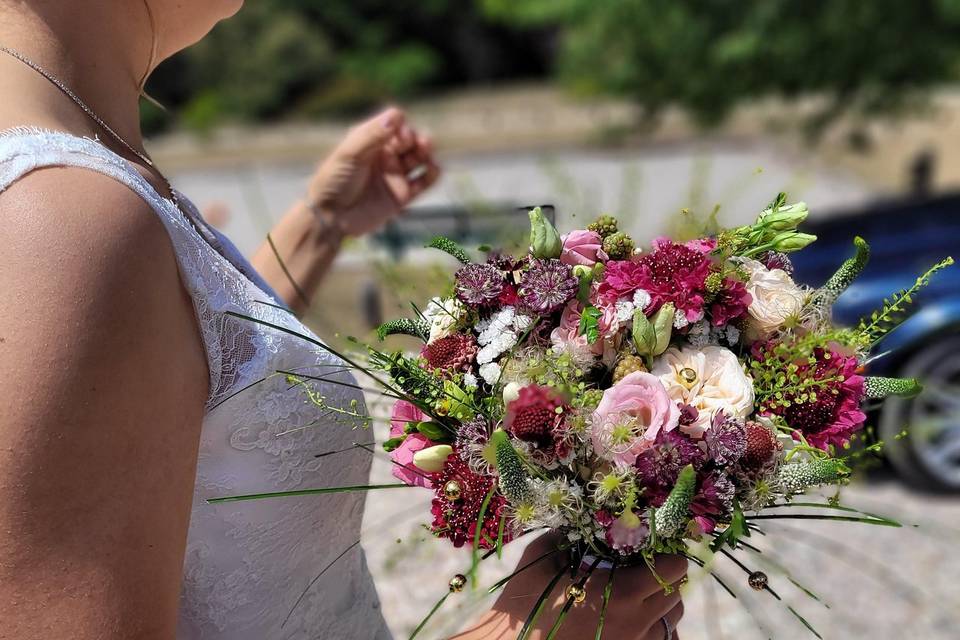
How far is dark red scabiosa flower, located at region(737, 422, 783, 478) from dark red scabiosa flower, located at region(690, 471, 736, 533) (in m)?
0.03

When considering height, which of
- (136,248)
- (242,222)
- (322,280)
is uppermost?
(136,248)

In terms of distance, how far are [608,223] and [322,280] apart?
113 centimetres

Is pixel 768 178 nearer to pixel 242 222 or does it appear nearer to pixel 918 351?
pixel 242 222

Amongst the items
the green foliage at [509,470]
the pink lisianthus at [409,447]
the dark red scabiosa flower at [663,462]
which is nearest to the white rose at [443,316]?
the pink lisianthus at [409,447]

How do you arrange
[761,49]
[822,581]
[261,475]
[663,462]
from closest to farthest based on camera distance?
1. [663,462]
2. [261,475]
3. [822,581]
4. [761,49]

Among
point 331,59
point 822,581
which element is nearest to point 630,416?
point 822,581

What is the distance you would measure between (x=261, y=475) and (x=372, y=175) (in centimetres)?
132

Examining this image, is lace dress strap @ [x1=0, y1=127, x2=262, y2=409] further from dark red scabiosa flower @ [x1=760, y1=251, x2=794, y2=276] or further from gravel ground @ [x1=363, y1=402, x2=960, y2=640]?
gravel ground @ [x1=363, y1=402, x2=960, y2=640]

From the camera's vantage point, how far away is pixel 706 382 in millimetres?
1326

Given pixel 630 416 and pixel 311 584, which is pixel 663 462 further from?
pixel 311 584

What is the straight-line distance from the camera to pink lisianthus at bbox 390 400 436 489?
1.41 meters

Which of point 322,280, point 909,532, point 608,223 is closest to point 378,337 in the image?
point 608,223

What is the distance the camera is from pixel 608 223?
152cm

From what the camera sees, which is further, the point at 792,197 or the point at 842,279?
the point at 792,197
